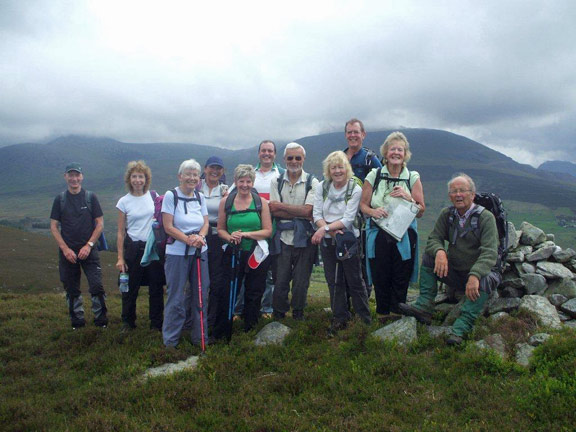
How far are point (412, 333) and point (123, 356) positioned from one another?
5418mm

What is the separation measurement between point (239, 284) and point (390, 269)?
316cm

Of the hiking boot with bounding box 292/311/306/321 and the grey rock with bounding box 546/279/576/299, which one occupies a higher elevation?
the grey rock with bounding box 546/279/576/299

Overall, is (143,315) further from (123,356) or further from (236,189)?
(236,189)

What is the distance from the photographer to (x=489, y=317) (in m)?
7.49

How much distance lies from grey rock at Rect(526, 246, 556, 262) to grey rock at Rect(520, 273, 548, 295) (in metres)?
0.48

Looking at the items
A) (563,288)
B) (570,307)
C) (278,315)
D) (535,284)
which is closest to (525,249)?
(535,284)

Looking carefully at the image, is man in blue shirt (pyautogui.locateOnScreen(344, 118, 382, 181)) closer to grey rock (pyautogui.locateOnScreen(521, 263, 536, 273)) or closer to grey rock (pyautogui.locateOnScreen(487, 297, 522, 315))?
grey rock (pyautogui.locateOnScreen(487, 297, 522, 315))

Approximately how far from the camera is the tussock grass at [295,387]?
5031 millimetres

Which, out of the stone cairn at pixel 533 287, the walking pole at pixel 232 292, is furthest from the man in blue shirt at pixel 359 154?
the walking pole at pixel 232 292

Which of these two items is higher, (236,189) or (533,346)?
(236,189)

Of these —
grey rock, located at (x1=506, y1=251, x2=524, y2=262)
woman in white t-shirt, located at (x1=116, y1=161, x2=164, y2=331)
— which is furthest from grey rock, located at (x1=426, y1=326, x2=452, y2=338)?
woman in white t-shirt, located at (x1=116, y1=161, x2=164, y2=331)

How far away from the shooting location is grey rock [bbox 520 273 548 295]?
8.13 meters

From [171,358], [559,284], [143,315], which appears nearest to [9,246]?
[143,315]

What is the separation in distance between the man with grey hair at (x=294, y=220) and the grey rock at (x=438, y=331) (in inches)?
101
